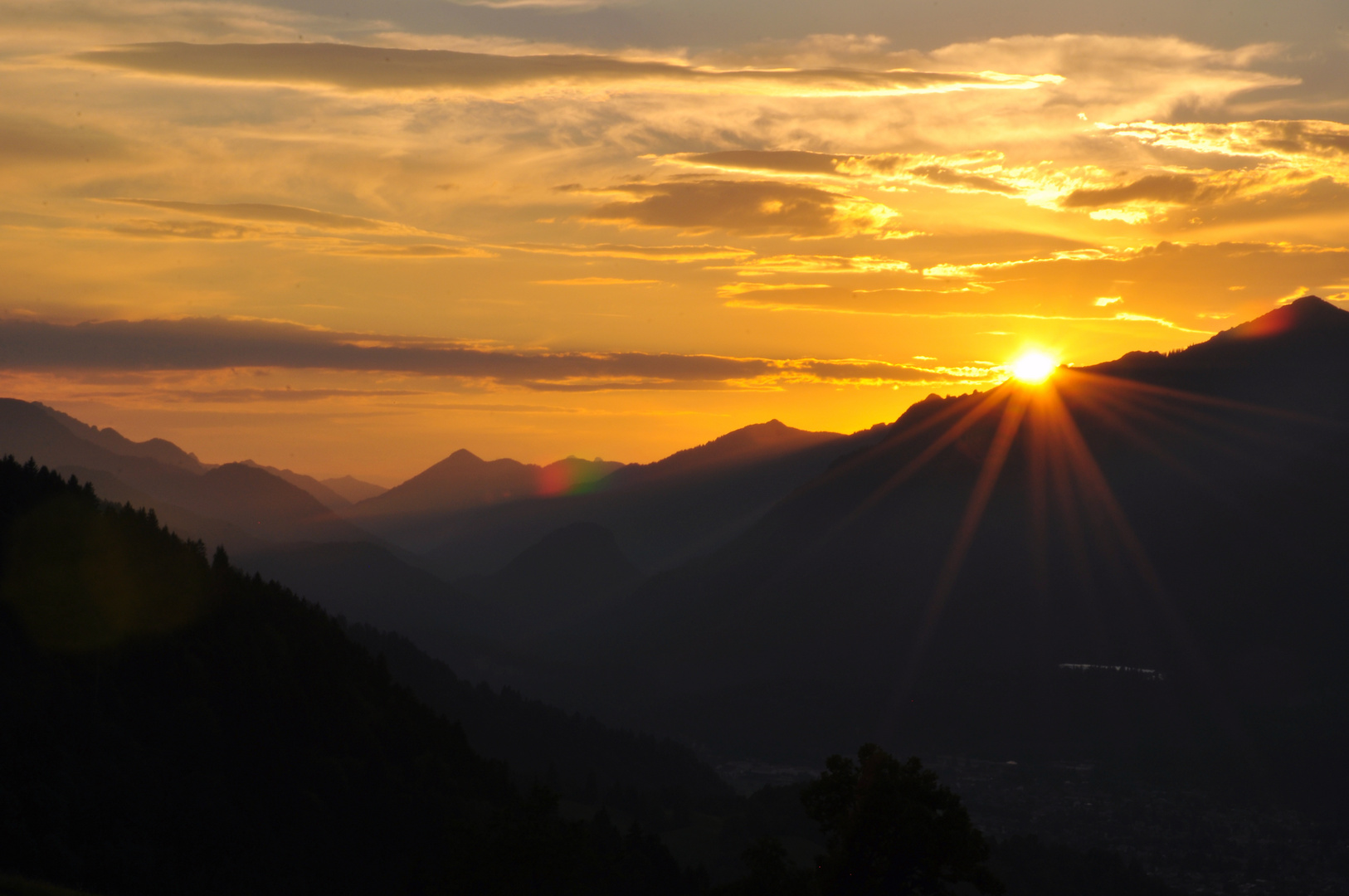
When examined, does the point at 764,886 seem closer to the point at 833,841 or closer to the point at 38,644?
the point at 833,841

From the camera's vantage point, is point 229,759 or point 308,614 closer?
point 229,759

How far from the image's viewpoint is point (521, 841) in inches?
2355

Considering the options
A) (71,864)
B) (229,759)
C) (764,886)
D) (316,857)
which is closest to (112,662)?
(229,759)

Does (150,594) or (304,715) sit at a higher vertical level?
(150,594)

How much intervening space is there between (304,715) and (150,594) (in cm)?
2551

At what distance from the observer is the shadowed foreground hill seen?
92.4 metres

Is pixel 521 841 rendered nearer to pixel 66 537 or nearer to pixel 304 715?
pixel 304 715

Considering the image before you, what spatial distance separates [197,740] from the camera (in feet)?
403

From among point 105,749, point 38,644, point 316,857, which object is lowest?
point 316,857

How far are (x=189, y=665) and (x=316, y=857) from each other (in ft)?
107

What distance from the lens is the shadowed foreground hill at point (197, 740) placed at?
92.4 metres

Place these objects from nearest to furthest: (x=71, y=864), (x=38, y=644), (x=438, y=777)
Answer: (x=71, y=864), (x=38, y=644), (x=438, y=777)

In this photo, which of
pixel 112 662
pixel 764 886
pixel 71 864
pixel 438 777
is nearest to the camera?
pixel 764 886

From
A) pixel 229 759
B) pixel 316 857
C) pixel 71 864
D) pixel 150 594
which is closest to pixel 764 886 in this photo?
pixel 71 864
